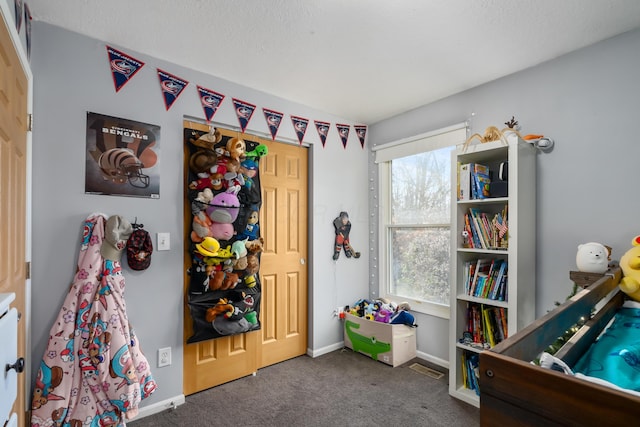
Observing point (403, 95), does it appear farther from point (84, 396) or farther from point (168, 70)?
point (84, 396)

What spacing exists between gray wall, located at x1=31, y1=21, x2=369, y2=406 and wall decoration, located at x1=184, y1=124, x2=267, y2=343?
100 millimetres

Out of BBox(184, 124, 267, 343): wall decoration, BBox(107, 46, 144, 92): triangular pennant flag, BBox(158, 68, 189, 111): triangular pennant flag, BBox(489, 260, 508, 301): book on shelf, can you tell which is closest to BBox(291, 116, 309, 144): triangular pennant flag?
BBox(184, 124, 267, 343): wall decoration

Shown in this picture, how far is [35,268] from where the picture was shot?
5.63 ft

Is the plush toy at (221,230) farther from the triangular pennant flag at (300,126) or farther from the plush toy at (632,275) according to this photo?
the plush toy at (632,275)

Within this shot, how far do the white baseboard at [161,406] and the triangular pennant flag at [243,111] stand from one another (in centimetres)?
200

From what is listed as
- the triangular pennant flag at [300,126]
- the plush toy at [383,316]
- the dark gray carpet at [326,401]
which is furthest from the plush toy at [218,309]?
the triangular pennant flag at [300,126]

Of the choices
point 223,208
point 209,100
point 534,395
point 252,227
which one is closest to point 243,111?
point 209,100

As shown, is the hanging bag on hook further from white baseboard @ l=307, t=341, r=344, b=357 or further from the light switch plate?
white baseboard @ l=307, t=341, r=344, b=357

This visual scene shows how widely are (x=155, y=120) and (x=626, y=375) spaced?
2536mm

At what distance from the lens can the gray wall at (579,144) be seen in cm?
189

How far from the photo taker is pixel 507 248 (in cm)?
211

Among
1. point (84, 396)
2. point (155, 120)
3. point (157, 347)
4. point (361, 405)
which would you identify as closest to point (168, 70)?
point (155, 120)

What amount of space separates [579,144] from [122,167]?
2.91 m

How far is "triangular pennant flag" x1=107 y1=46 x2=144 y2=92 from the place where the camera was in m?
1.97
